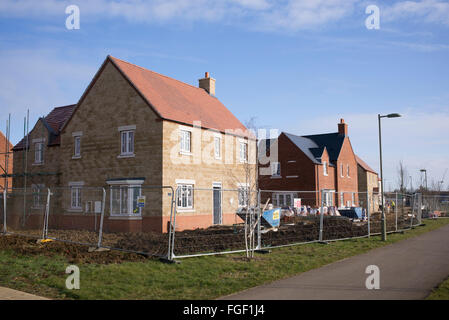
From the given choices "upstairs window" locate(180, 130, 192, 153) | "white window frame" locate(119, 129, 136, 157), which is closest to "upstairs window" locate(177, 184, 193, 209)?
"upstairs window" locate(180, 130, 192, 153)

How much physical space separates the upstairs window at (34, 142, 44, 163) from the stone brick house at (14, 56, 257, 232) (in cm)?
38

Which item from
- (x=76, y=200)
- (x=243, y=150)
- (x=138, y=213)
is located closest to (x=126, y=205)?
(x=138, y=213)

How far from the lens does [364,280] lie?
9570 millimetres

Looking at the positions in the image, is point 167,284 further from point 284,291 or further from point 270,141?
point 270,141

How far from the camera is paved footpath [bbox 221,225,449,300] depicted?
8.15 meters

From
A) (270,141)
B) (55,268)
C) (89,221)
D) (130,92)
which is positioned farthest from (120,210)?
(270,141)

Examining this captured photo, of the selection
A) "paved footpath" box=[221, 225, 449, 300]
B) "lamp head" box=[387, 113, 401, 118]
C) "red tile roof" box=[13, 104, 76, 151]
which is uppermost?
"red tile roof" box=[13, 104, 76, 151]

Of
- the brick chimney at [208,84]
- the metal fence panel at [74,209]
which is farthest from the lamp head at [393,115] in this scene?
the brick chimney at [208,84]

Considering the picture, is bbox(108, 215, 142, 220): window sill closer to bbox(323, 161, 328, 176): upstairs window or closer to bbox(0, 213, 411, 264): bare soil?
bbox(0, 213, 411, 264): bare soil

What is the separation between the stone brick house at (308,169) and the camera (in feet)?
120

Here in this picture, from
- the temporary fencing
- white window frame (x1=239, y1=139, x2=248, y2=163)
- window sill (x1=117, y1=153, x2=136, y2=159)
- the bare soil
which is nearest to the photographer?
the bare soil

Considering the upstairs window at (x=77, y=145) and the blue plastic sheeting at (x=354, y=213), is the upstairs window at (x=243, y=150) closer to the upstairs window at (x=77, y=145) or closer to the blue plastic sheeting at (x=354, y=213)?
the blue plastic sheeting at (x=354, y=213)

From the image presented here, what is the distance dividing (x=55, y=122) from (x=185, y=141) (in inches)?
464
